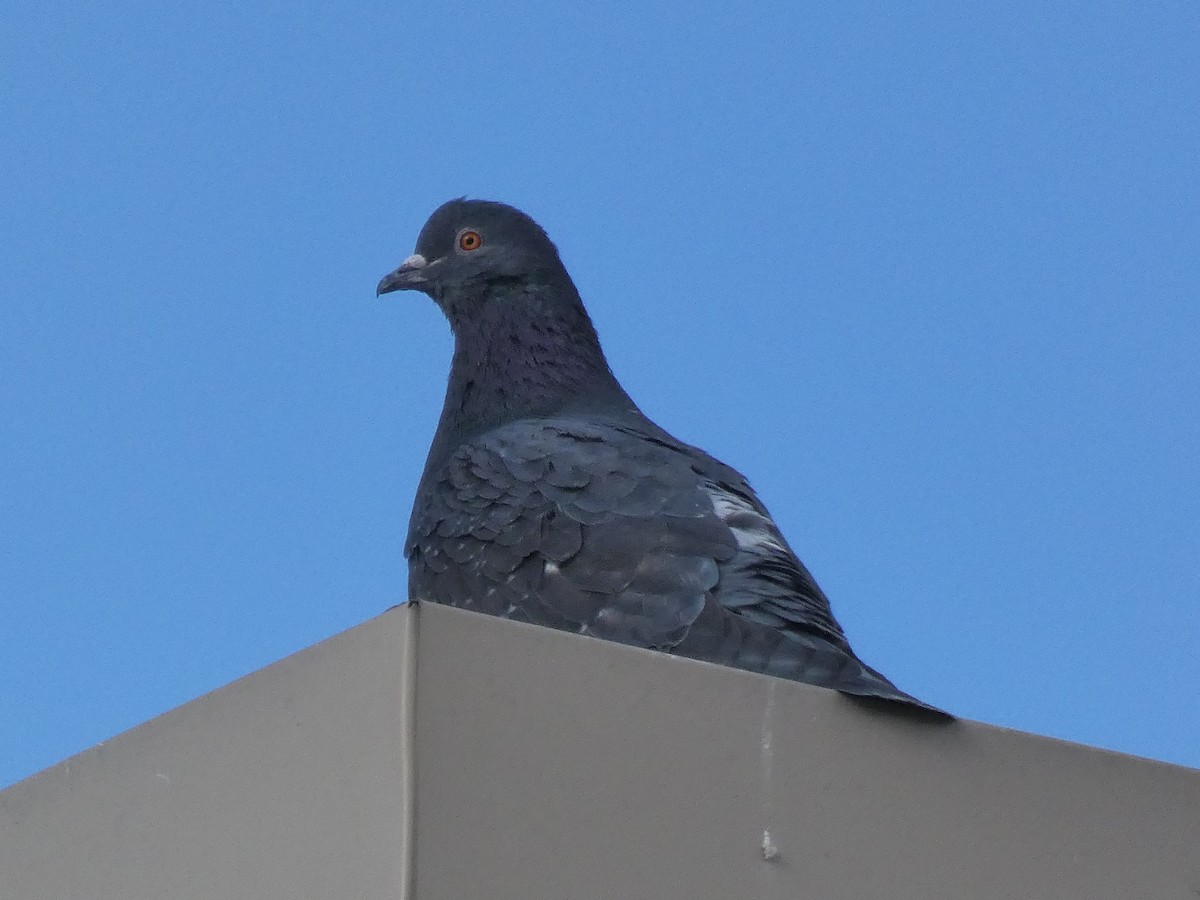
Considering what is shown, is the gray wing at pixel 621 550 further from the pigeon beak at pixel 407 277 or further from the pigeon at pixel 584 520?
the pigeon beak at pixel 407 277

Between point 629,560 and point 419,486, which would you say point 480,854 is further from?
point 419,486

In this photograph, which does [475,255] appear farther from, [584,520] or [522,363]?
[584,520]

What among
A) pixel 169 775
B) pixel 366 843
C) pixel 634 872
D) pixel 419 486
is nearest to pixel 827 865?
pixel 634 872

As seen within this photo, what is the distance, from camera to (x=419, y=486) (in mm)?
6566

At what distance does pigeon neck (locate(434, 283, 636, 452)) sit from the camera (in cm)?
692

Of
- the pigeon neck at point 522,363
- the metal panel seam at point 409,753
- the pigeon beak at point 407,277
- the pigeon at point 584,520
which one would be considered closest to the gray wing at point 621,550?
the pigeon at point 584,520

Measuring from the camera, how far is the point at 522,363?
23.3 ft

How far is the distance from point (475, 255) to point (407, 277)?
39 centimetres

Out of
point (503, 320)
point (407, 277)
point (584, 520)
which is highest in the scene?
point (407, 277)

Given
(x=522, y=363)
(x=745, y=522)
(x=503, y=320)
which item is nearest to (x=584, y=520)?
(x=745, y=522)

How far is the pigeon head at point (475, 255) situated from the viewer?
298 inches

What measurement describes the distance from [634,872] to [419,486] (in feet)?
13.2

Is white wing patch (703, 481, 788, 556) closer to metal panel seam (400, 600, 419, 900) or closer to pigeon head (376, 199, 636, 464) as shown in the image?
pigeon head (376, 199, 636, 464)

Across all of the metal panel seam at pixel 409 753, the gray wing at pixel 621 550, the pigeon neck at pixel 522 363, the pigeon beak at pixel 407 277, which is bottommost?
the metal panel seam at pixel 409 753
